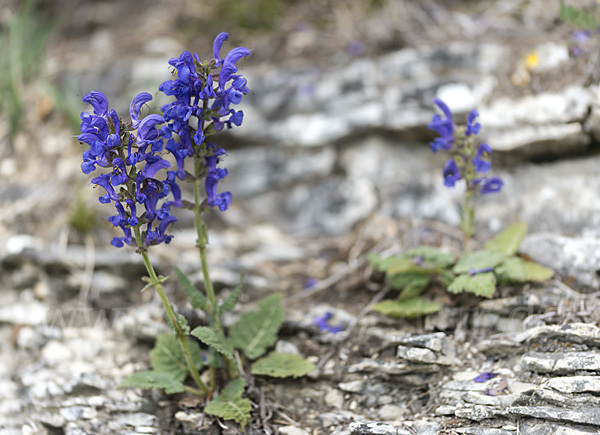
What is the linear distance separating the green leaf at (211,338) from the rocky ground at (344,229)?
1.27 ft

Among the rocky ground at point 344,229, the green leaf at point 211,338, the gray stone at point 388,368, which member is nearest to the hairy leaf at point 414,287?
the rocky ground at point 344,229

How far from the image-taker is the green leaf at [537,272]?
3.22 metres

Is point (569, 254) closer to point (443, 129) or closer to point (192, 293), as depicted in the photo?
point (443, 129)

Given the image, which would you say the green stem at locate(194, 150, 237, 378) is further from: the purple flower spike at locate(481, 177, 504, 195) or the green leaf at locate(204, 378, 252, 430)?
the purple flower spike at locate(481, 177, 504, 195)

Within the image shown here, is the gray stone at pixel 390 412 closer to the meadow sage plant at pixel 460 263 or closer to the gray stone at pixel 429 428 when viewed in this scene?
the gray stone at pixel 429 428

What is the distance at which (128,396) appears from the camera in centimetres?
319

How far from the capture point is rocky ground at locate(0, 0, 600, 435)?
3.02 metres

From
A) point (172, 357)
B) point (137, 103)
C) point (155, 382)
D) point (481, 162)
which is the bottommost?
point (155, 382)

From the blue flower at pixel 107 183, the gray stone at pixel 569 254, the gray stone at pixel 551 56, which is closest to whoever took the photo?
the blue flower at pixel 107 183

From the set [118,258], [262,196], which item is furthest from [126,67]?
[118,258]

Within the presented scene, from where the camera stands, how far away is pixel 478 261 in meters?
3.34

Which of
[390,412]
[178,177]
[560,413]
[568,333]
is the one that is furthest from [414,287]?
[178,177]

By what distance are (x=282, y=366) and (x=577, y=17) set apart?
337 centimetres

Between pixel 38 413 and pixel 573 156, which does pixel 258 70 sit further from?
pixel 38 413
